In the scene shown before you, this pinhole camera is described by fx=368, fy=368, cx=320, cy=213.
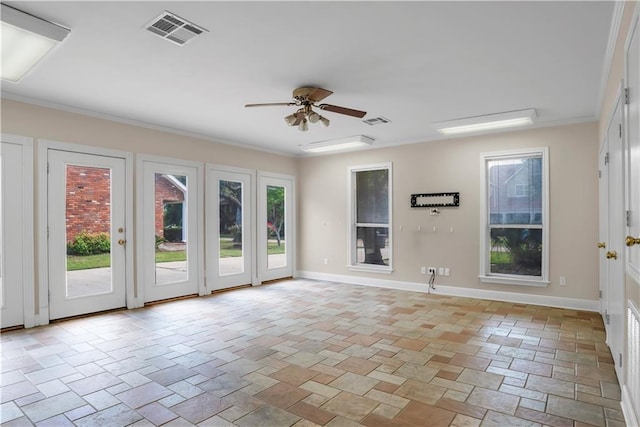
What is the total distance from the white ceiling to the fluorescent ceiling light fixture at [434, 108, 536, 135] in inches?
6.3

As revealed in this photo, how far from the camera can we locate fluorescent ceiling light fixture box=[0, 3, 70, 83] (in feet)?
7.98

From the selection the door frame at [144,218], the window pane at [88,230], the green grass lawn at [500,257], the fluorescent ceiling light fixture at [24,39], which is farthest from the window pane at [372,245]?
the fluorescent ceiling light fixture at [24,39]

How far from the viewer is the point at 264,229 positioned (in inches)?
276

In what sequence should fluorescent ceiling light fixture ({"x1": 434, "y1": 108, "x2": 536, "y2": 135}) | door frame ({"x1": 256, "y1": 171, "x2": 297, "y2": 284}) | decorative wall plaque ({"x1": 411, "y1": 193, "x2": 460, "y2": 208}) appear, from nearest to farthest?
fluorescent ceiling light fixture ({"x1": 434, "y1": 108, "x2": 536, "y2": 135}) < decorative wall plaque ({"x1": 411, "y1": 193, "x2": 460, "y2": 208}) < door frame ({"x1": 256, "y1": 171, "x2": 297, "y2": 284})

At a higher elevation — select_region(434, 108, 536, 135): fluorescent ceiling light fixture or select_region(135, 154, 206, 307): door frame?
select_region(434, 108, 536, 135): fluorescent ceiling light fixture

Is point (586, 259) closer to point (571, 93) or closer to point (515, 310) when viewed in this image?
point (515, 310)

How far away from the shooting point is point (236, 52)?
9.93ft

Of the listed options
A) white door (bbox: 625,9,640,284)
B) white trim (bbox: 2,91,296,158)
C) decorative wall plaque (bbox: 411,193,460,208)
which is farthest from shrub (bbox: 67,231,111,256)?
white door (bbox: 625,9,640,284)

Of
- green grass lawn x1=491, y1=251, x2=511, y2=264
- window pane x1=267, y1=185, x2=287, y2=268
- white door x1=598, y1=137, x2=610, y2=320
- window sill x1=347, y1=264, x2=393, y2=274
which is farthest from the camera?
window pane x1=267, y1=185, x2=287, y2=268

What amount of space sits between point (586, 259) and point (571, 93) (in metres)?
2.29

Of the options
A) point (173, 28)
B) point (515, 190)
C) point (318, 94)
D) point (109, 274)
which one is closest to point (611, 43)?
point (318, 94)

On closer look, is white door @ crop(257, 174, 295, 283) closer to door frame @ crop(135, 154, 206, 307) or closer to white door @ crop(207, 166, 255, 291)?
white door @ crop(207, 166, 255, 291)

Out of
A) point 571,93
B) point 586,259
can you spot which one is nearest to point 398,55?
point 571,93

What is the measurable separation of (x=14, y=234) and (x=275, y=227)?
4092 mm
